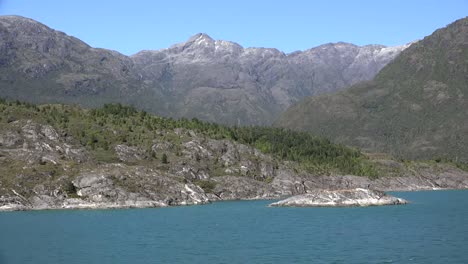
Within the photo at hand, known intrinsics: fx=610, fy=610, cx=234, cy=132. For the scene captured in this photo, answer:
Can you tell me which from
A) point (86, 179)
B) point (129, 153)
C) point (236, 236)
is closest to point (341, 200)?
point (86, 179)

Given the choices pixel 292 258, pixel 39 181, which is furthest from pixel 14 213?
pixel 292 258

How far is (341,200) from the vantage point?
159 metres

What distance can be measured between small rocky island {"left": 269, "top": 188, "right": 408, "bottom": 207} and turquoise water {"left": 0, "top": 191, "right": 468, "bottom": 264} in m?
15.1

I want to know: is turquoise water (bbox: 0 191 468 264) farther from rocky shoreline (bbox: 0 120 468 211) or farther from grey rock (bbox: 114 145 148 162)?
grey rock (bbox: 114 145 148 162)

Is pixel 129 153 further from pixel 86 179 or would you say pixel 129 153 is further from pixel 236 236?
pixel 236 236

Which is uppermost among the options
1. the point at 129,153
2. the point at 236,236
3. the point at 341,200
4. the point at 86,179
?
the point at 129,153

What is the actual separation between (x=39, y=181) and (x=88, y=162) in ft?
78.8

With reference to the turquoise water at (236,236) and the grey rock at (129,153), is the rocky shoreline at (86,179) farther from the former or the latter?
the turquoise water at (236,236)

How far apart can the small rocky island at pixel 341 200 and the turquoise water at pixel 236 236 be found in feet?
49.4

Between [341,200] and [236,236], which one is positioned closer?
[236,236]

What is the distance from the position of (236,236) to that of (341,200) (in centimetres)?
6913

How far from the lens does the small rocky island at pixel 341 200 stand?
160 m

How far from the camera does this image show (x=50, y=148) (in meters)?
182

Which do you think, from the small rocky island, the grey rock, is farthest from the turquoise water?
the grey rock
